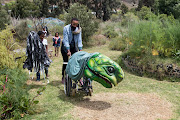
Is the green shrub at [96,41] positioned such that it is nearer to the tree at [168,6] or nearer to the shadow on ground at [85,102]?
the shadow on ground at [85,102]

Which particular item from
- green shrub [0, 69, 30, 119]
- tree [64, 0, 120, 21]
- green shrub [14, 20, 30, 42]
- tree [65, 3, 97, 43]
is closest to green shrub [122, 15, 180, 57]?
green shrub [0, 69, 30, 119]

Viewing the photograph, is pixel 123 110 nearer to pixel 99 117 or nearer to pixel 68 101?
pixel 99 117

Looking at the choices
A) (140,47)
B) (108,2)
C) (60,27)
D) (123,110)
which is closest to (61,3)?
(108,2)

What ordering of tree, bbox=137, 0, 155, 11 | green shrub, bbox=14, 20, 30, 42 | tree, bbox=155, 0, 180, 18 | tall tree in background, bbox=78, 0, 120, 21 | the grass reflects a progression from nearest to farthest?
the grass
green shrub, bbox=14, 20, 30, 42
tree, bbox=155, 0, 180, 18
tall tree in background, bbox=78, 0, 120, 21
tree, bbox=137, 0, 155, 11

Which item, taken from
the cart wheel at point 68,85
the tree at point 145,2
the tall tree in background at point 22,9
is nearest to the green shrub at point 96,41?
the cart wheel at point 68,85

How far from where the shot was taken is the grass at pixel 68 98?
14.8 ft

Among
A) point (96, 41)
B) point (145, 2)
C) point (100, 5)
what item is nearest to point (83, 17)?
point (96, 41)

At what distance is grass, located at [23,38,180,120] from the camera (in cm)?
452

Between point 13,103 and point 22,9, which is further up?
point 22,9

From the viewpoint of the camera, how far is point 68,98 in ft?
18.0

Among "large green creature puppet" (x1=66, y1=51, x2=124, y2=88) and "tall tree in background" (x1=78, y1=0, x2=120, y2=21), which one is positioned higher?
"tall tree in background" (x1=78, y1=0, x2=120, y2=21)

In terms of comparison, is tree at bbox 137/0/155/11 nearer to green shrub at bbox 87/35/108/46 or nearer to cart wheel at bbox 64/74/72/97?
→ green shrub at bbox 87/35/108/46

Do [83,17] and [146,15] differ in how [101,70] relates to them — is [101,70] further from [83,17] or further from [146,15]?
[83,17]

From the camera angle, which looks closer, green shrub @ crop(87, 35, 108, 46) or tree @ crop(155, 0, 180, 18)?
green shrub @ crop(87, 35, 108, 46)
